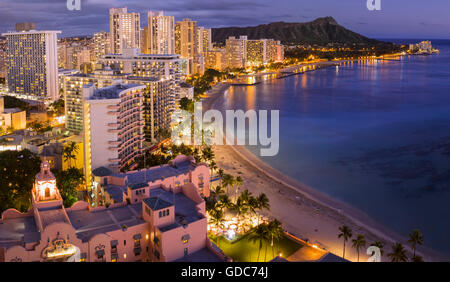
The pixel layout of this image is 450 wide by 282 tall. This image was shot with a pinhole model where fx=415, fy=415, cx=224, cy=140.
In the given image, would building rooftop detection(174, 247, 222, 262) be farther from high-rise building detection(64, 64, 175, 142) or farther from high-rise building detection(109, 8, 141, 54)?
high-rise building detection(109, 8, 141, 54)

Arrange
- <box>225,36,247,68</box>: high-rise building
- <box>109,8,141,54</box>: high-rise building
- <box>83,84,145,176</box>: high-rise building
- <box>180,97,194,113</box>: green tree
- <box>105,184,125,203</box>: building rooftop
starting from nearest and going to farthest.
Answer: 1. <box>105,184,125,203</box>: building rooftop
2. <box>83,84,145,176</box>: high-rise building
3. <box>180,97,194,113</box>: green tree
4. <box>109,8,141,54</box>: high-rise building
5. <box>225,36,247,68</box>: high-rise building

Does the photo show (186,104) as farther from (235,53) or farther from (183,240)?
(235,53)

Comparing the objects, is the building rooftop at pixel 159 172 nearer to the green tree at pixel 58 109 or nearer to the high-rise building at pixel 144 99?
the high-rise building at pixel 144 99

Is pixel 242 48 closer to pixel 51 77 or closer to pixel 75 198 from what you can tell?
pixel 51 77

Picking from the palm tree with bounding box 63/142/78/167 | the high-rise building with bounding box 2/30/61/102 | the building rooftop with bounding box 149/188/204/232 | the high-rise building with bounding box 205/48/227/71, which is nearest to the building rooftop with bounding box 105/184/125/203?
the building rooftop with bounding box 149/188/204/232

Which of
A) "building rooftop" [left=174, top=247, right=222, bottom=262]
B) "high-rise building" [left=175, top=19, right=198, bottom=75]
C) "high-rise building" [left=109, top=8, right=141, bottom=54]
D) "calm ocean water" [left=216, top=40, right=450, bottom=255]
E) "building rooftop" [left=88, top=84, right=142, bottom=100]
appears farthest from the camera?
"high-rise building" [left=175, top=19, right=198, bottom=75]

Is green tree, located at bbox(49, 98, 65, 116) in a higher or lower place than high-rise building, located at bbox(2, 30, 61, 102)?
lower

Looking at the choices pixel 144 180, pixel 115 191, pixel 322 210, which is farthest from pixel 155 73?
pixel 115 191

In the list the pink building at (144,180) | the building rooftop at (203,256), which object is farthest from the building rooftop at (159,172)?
the building rooftop at (203,256)
